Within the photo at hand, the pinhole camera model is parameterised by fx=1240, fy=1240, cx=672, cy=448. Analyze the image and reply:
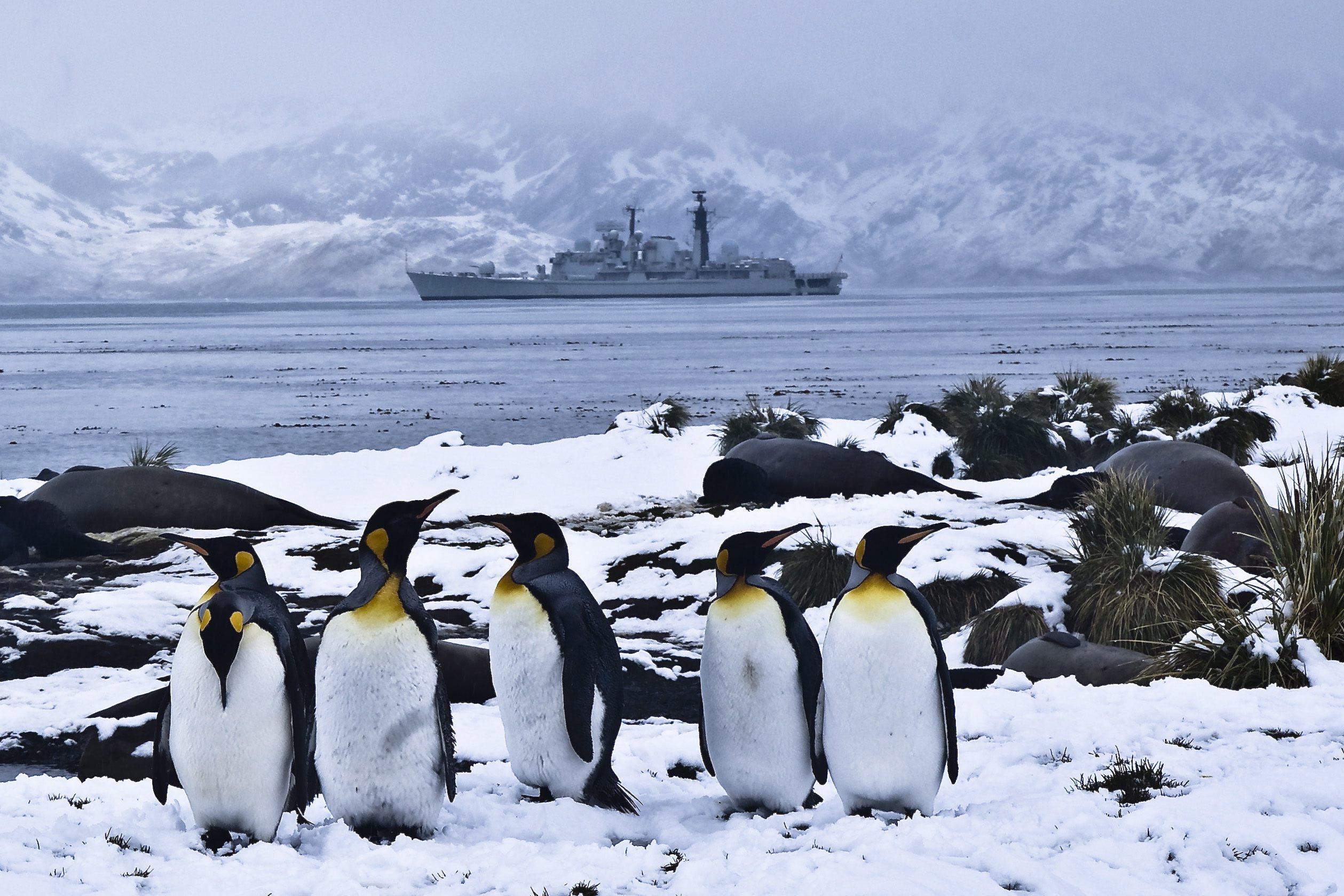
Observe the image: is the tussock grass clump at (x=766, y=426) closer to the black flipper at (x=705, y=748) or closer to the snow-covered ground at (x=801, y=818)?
the snow-covered ground at (x=801, y=818)

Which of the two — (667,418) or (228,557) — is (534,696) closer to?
(228,557)

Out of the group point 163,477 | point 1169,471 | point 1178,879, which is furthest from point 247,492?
point 1178,879

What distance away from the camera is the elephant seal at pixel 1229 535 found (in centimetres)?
858

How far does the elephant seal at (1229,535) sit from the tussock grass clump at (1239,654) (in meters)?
2.04

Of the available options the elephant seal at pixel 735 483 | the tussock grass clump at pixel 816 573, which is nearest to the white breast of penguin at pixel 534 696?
the tussock grass clump at pixel 816 573

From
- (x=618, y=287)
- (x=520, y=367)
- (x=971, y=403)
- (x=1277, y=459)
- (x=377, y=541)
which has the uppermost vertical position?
(x=618, y=287)

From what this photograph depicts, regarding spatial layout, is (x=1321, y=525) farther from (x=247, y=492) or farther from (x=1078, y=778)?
(x=247, y=492)

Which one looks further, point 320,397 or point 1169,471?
point 320,397

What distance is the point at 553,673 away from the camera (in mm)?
4328

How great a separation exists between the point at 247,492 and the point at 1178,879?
9.33m

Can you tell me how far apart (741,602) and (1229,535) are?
574 cm

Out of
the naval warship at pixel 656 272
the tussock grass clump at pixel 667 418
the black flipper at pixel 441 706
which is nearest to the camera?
the black flipper at pixel 441 706

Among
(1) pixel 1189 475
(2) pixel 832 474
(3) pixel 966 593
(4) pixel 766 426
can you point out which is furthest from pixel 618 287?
(3) pixel 966 593

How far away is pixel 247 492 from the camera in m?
11.3
